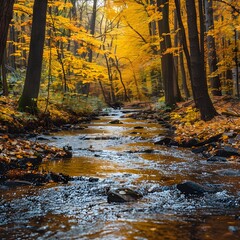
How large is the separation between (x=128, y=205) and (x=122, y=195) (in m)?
0.25

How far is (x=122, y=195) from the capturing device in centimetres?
389

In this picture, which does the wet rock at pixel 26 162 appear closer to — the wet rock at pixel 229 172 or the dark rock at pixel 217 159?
the wet rock at pixel 229 172

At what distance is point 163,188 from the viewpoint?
171 inches

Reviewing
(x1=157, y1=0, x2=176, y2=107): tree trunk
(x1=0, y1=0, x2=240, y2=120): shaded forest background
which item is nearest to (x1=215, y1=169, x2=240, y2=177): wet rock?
(x1=0, y1=0, x2=240, y2=120): shaded forest background

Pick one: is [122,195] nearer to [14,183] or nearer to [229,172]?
[14,183]

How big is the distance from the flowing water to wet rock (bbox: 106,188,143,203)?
0.32 ft

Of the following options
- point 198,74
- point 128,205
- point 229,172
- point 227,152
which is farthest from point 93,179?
point 198,74

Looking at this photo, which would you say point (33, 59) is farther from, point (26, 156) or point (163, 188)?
point (163, 188)

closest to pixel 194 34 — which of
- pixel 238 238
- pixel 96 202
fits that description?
pixel 96 202

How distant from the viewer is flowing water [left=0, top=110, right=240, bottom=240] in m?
2.86

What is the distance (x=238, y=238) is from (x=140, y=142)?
21.0 feet

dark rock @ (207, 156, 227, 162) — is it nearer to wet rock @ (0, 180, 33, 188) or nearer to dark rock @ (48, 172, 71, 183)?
dark rock @ (48, 172, 71, 183)

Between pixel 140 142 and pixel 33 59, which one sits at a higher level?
pixel 33 59

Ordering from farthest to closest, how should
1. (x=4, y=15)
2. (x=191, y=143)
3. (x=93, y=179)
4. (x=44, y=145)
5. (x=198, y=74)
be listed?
(x=198, y=74), (x=191, y=143), (x=44, y=145), (x=4, y=15), (x=93, y=179)
